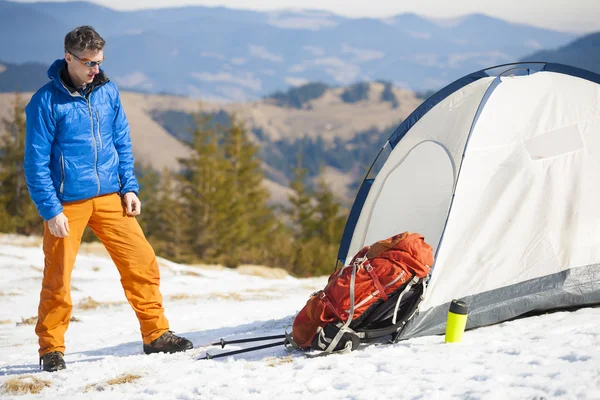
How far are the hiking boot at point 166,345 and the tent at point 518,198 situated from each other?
1980mm

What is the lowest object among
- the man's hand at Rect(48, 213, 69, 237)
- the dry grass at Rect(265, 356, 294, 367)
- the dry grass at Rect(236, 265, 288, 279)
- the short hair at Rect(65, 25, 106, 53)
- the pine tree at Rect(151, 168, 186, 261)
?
the pine tree at Rect(151, 168, 186, 261)

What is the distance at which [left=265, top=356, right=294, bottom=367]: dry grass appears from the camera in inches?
184

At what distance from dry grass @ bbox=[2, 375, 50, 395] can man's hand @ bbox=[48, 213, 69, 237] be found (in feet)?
3.81

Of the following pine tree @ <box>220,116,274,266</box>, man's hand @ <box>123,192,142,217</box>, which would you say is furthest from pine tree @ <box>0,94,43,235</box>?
man's hand @ <box>123,192,142,217</box>

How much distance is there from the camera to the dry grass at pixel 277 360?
468cm

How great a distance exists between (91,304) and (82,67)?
232 inches

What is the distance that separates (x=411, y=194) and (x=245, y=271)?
1022cm

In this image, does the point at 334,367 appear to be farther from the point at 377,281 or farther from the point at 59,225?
the point at 59,225

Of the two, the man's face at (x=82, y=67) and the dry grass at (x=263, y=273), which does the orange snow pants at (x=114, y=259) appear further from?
the dry grass at (x=263, y=273)

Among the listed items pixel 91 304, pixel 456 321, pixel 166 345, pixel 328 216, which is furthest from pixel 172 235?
pixel 456 321

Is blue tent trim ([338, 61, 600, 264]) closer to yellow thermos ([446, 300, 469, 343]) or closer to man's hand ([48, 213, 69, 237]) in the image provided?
yellow thermos ([446, 300, 469, 343])

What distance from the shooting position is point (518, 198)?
18.0 feet

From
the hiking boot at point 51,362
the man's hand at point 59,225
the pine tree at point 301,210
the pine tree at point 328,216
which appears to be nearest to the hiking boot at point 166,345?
the hiking boot at point 51,362

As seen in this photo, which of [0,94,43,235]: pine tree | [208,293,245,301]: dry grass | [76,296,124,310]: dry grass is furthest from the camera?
[0,94,43,235]: pine tree
